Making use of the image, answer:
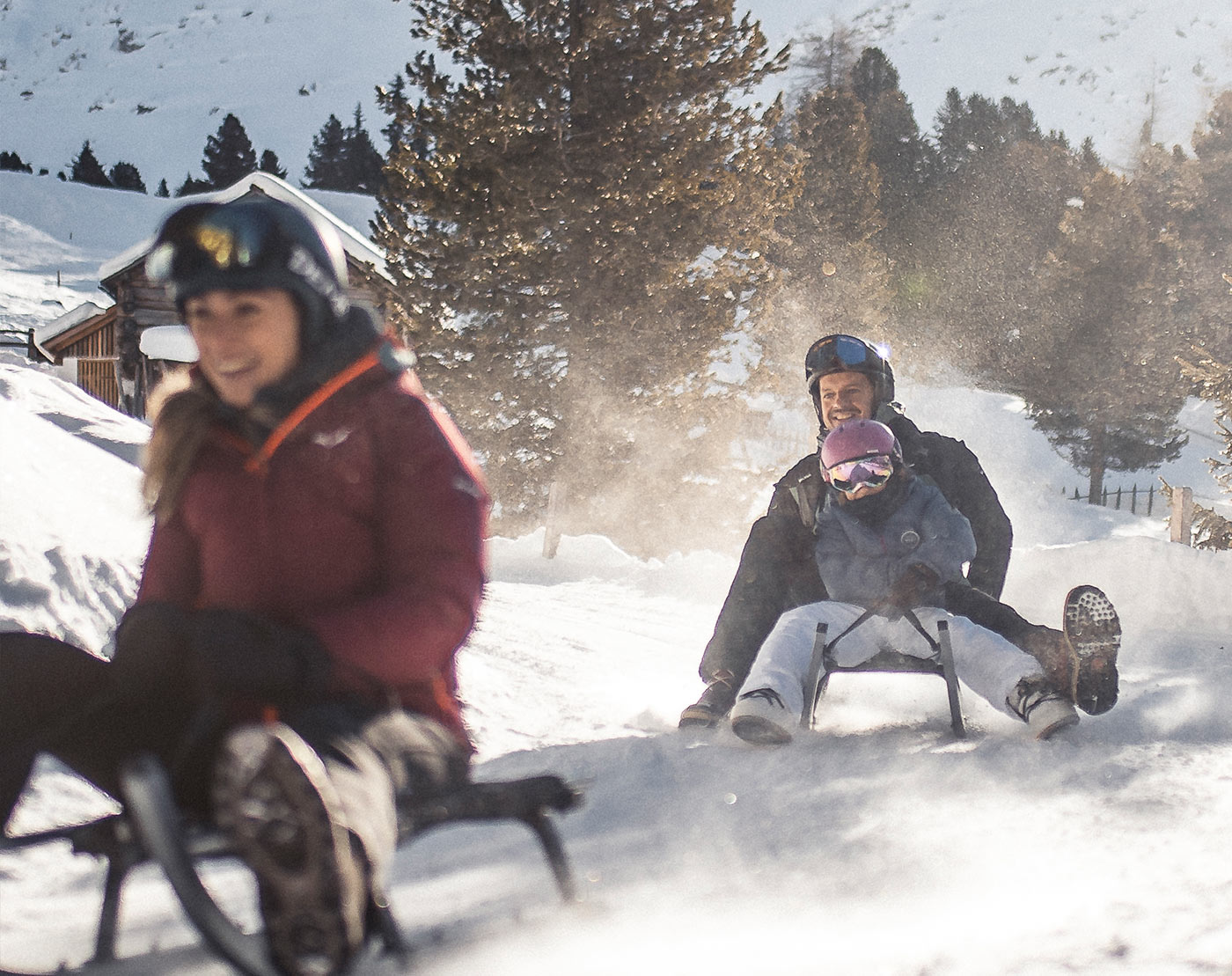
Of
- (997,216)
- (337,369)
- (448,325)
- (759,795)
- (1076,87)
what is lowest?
(759,795)

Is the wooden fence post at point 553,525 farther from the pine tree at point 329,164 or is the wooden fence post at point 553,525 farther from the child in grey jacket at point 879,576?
the pine tree at point 329,164

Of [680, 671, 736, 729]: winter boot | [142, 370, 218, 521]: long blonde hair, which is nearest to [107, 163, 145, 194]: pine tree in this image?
[680, 671, 736, 729]: winter boot

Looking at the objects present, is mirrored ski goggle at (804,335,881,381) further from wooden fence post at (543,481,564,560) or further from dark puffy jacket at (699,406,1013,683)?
wooden fence post at (543,481,564,560)

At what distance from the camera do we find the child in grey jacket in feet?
13.2

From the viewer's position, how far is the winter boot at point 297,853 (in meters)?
1.38

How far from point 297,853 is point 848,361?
401cm

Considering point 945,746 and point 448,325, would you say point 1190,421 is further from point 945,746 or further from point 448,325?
point 945,746

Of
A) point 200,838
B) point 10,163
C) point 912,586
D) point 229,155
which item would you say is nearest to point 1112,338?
point 912,586

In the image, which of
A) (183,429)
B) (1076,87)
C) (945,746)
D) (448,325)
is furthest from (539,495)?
(1076,87)

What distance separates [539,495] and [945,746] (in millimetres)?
12810

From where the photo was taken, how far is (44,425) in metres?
5.66

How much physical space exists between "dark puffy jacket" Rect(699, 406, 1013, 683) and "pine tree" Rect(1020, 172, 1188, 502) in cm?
2840

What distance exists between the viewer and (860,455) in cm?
427

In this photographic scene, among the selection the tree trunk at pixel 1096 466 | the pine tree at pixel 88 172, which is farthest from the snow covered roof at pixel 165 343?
the pine tree at pixel 88 172
